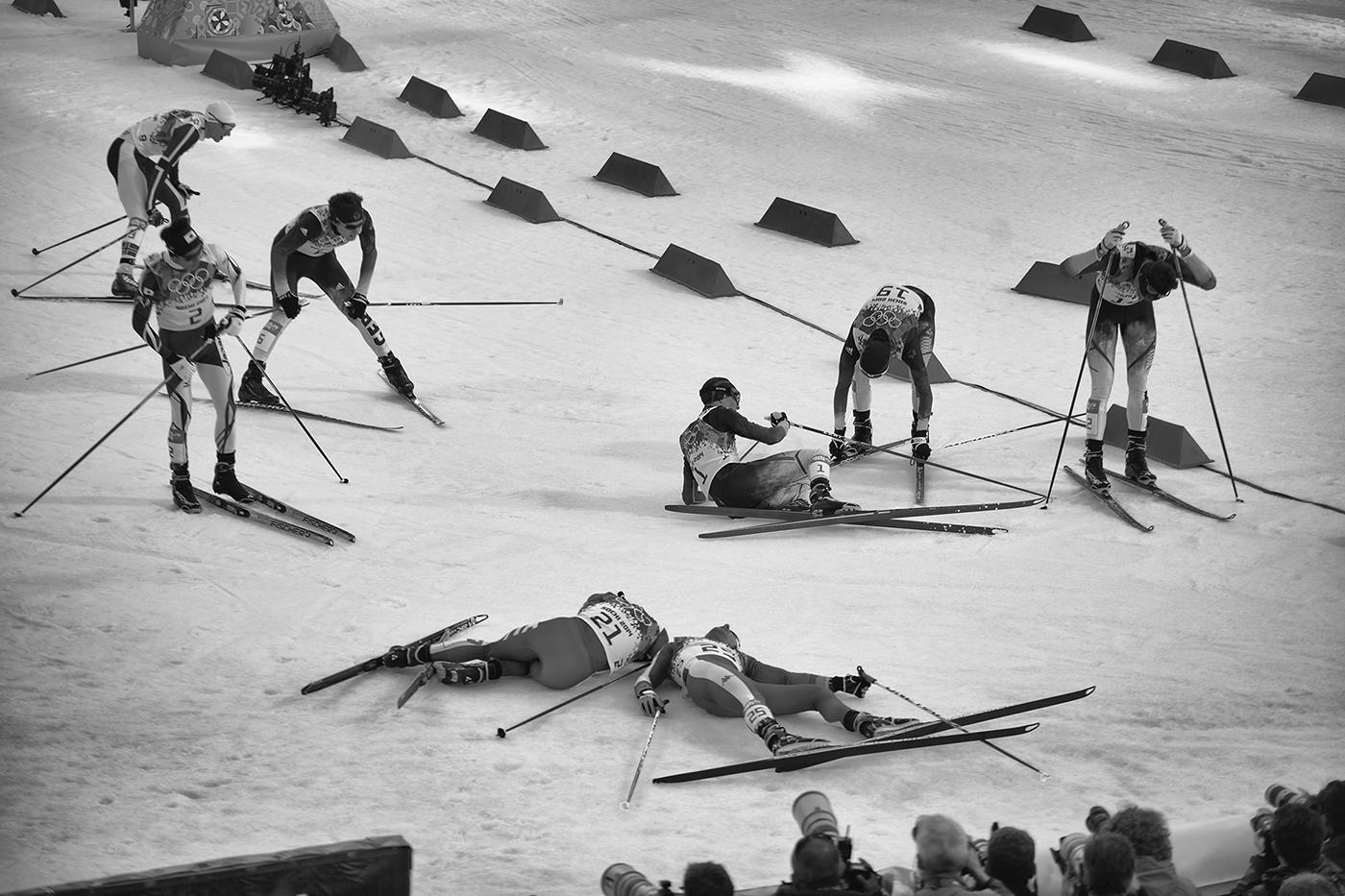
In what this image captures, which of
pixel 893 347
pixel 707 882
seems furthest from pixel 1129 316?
pixel 707 882

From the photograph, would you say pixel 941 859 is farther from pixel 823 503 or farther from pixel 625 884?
pixel 823 503

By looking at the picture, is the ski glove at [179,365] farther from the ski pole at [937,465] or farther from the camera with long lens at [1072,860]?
the camera with long lens at [1072,860]

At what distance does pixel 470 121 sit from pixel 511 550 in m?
10.1

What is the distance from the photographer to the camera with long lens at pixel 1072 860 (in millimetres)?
4820

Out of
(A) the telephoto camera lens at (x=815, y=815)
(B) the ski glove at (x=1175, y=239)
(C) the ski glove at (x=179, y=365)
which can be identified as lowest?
(C) the ski glove at (x=179, y=365)

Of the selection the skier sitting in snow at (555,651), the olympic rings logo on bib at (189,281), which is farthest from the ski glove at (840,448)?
the olympic rings logo on bib at (189,281)

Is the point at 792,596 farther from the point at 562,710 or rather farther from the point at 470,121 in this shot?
the point at 470,121

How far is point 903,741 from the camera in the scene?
6.69 meters

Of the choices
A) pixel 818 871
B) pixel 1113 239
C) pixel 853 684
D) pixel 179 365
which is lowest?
pixel 853 684

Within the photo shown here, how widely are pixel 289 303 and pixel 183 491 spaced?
1.77m

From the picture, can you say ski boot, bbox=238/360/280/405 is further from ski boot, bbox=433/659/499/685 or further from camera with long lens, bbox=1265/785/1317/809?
camera with long lens, bbox=1265/785/1317/809

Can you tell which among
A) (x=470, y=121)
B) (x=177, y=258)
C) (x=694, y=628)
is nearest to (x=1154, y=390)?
(x=694, y=628)

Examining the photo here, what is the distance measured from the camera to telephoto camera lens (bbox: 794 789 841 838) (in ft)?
16.5

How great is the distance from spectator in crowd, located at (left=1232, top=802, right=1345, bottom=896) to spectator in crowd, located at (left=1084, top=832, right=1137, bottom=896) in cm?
53
